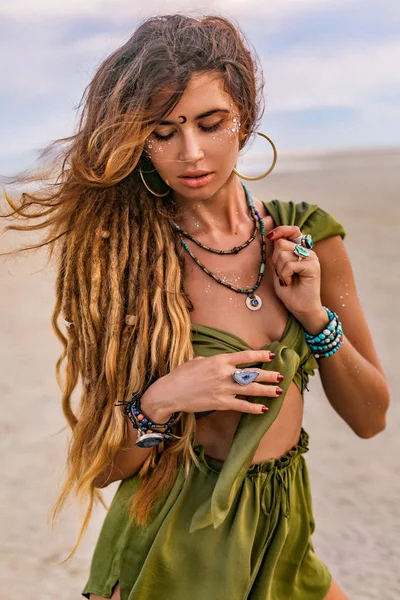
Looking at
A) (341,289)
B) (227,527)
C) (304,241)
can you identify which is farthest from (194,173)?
(227,527)

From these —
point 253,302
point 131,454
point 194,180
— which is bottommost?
point 131,454

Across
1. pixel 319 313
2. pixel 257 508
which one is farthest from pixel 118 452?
pixel 319 313

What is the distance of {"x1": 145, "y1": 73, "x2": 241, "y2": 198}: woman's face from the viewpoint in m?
2.47

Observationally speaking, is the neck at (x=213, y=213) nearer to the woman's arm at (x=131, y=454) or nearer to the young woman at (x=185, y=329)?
the young woman at (x=185, y=329)

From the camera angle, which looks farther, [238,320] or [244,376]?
[238,320]

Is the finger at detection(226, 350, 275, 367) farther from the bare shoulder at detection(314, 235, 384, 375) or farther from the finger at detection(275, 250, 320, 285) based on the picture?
the bare shoulder at detection(314, 235, 384, 375)

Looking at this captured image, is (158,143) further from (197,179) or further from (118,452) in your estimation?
(118,452)

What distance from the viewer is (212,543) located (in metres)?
2.56

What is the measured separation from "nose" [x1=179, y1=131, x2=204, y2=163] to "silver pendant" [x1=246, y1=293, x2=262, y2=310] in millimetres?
422

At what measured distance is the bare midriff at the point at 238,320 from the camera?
2.61 meters

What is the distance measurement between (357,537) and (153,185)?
3.40m

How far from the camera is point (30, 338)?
→ 10.4 m

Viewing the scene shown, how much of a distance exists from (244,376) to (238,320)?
252 millimetres

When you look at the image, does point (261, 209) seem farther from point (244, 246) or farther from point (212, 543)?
point (212, 543)
